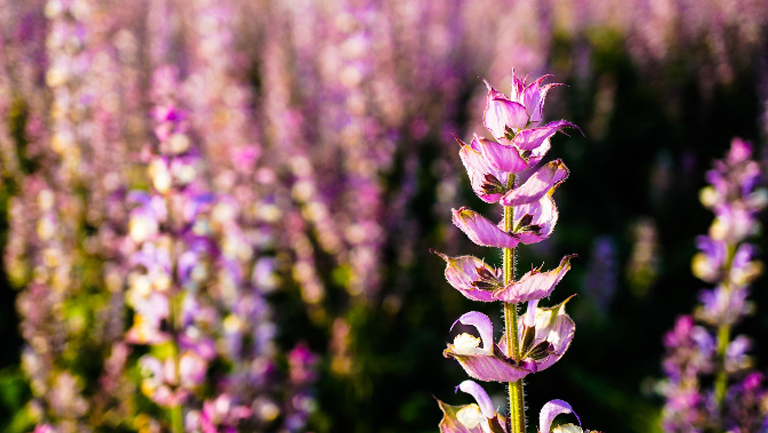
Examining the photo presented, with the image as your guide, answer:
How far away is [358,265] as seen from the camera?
370cm

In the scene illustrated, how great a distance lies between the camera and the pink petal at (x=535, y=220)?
0.86m

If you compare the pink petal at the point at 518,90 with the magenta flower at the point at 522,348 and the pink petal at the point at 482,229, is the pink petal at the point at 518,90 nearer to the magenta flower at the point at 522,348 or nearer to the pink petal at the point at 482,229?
the pink petal at the point at 482,229

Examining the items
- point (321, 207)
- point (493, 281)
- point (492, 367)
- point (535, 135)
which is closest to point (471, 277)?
point (493, 281)

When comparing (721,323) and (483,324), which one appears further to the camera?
(721,323)

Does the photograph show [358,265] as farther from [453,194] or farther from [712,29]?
[712,29]

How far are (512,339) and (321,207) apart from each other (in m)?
3.25

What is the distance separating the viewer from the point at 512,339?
88 cm

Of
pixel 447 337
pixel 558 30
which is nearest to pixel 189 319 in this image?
pixel 447 337

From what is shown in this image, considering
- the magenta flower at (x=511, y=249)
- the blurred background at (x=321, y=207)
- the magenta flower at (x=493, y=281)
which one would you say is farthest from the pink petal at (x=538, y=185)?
the blurred background at (x=321, y=207)

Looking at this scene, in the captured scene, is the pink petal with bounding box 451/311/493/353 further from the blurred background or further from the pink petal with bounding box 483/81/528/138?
the blurred background

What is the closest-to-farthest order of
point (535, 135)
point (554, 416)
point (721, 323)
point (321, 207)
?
point (535, 135) < point (554, 416) < point (721, 323) < point (321, 207)

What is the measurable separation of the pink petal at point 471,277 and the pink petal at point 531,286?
0.04m

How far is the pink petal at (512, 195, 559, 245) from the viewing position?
0.86 m

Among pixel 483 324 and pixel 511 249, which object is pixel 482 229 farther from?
pixel 483 324
